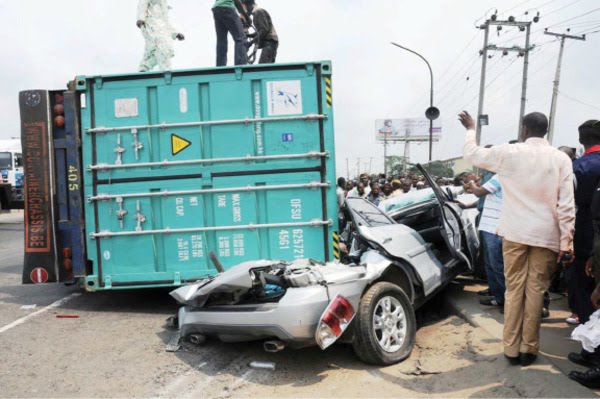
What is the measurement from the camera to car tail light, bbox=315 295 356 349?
376 cm

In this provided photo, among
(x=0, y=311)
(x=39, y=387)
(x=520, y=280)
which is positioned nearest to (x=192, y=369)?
(x=39, y=387)

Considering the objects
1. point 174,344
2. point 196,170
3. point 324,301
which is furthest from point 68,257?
point 324,301

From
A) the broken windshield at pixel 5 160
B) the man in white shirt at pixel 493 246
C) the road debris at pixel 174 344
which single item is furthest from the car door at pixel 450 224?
the broken windshield at pixel 5 160

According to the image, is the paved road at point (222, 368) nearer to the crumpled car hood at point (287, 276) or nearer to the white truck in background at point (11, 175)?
the crumpled car hood at point (287, 276)

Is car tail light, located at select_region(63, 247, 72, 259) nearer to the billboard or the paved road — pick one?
the paved road

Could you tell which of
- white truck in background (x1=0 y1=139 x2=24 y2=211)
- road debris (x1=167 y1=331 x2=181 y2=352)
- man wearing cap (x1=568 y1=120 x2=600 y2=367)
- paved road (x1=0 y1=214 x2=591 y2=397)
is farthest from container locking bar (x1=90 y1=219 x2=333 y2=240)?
white truck in background (x1=0 y1=139 x2=24 y2=211)

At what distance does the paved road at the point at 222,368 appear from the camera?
3.74 metres

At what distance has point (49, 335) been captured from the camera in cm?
527

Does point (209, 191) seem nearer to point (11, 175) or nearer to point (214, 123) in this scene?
point (214, 123)

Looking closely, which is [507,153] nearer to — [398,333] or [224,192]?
[398,333]

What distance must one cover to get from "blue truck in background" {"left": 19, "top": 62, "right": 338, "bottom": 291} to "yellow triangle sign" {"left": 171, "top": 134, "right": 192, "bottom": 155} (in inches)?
0.5

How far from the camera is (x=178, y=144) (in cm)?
591

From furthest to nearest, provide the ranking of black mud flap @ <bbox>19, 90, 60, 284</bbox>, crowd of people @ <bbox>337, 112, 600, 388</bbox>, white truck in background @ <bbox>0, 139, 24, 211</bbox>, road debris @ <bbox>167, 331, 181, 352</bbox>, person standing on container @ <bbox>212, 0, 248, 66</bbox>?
white truck in background @ <bbox>0, 139, 24, 211</bbox>
person standing on container @ <bbox>212, 0, 248, 66</bbox>
black mud flap @ <bbox>19, 90, 60, 284</bbox>
road debris @ <bbox>167, 331, 181, 352</bbox>
crowd of people @ <bbox>337, 112, 600, 388</bbox>

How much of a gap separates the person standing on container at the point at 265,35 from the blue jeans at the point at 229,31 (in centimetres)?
25
